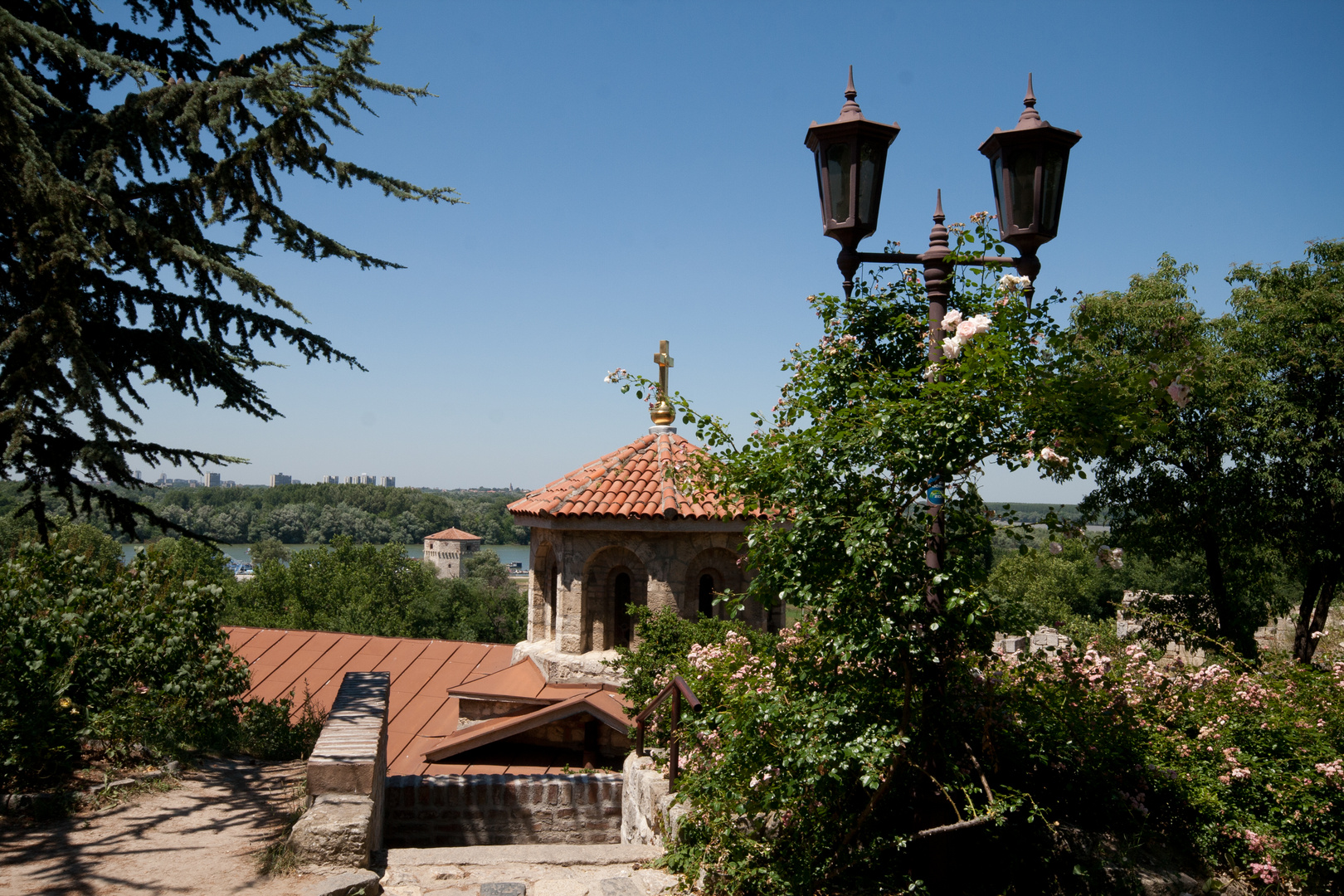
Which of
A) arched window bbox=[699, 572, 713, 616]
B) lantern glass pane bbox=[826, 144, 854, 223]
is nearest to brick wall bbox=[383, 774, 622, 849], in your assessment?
arched window bbox=[699, 572, 713, 616]

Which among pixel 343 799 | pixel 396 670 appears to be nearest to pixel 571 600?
pixel 396 670

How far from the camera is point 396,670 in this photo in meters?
10.2

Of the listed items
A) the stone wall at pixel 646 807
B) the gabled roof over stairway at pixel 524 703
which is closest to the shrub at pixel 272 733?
the gabled roof over stairway at pixel 524 703

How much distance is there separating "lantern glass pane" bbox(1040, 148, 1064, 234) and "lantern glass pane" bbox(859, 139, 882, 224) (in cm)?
78

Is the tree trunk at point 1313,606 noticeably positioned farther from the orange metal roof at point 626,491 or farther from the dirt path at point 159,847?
the dirt path at point 159,847

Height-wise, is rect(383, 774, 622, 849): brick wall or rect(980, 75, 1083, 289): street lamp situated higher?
rect(980, 75, 1083, 289): street lamp

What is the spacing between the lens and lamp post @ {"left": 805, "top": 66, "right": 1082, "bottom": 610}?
12.8 ft

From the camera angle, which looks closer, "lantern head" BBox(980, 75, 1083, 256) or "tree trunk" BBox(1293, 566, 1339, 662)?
"lantern head" BBox(980, 75, 1083, 256)

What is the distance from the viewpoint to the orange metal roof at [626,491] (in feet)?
29.0

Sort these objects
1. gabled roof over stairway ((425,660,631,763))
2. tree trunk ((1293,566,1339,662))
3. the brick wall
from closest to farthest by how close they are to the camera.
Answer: the brick wall < gabled roof over stairway ((425,660,631,763)) < tree trunk ((1293,566,1339,662))

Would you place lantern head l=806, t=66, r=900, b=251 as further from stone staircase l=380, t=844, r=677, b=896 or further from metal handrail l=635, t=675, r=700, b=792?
stone staircase l=380, t=844, r=677, b=896

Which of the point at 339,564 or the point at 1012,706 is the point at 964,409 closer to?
the point at 1012,706

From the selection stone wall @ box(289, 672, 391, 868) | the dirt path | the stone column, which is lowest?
the dirt path

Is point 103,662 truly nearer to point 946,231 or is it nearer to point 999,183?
point 946,231
